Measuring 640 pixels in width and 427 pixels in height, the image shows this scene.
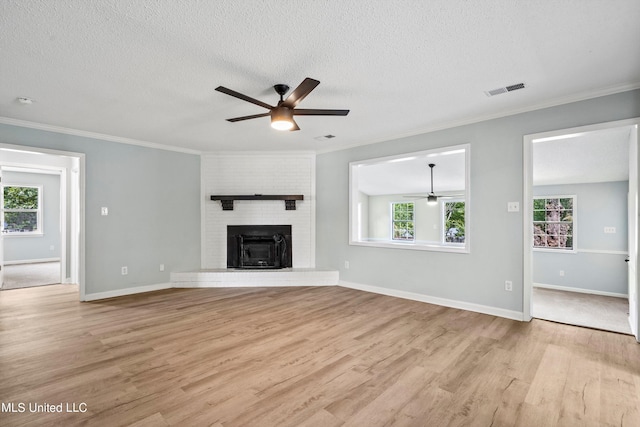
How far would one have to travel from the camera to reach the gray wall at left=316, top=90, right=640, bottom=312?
3352 millimetres

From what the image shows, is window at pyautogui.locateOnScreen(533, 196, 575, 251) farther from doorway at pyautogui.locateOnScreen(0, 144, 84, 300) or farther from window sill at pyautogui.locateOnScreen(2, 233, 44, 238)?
window sill at pyautogui.locateOnScreen(2, 233, 44, 238)

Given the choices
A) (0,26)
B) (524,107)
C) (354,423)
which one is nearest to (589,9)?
(524,107)

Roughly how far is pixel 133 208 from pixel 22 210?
588 centimetres

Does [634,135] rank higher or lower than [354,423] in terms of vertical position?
higher

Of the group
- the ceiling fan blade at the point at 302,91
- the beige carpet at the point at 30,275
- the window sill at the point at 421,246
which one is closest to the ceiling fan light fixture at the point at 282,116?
the ceiling fan blade at the point at 302,91

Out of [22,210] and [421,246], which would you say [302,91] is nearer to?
[421,246]

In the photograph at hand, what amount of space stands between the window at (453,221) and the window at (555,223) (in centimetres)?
292

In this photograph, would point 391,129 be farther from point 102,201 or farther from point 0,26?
point 102,201

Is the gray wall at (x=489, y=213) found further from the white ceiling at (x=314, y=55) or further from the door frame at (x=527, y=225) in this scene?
the white ceiling at (x=314, y=55)

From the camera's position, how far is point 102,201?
4.75 m

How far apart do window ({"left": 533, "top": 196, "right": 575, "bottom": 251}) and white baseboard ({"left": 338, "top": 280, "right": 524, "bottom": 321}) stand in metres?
3.63

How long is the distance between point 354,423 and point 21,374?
2.54 meters

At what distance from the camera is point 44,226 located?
28.1 ft

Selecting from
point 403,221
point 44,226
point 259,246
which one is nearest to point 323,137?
point 259,246
